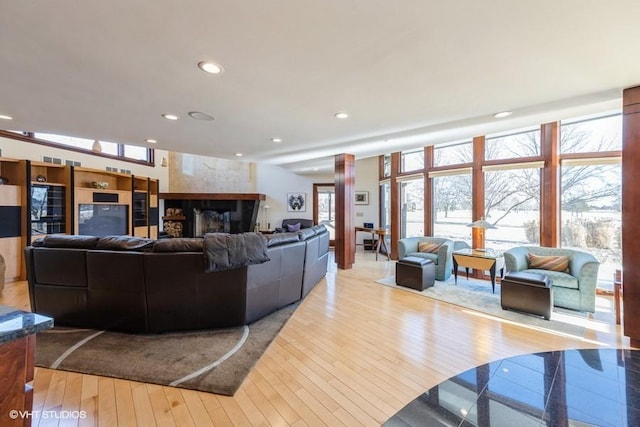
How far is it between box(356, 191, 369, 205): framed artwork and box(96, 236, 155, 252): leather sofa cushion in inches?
240

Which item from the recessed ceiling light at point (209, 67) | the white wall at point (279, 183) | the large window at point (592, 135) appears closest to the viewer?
the recessed ceiling light at point (209, 67)

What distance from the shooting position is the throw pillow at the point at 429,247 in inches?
206

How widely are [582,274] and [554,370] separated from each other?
2088 mm

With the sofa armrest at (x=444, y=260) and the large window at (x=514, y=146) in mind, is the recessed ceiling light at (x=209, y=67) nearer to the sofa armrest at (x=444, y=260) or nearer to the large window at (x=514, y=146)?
the sofa armrest at (x=444, y=260)

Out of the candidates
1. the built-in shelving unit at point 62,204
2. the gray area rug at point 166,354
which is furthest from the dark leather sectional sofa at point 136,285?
the built-in shelving unit at point 62,204

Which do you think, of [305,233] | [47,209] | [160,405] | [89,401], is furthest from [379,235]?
[47,209]

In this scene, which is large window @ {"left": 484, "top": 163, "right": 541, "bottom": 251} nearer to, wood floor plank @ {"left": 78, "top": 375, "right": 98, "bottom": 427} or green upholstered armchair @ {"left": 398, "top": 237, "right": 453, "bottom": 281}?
green upholstered armchair @ {"left": 398, "top": 237, "right": 453, "bottom": 281}

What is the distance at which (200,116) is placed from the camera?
3.29m

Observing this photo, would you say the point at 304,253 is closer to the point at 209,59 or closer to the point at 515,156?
the point at 209,59

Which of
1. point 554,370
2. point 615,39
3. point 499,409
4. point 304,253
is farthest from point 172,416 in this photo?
point 615,39

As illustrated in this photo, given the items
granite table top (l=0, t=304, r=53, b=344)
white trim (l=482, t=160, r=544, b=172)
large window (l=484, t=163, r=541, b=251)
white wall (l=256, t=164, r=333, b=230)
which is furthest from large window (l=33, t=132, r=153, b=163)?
large window (l=484, t=163, r=541, b=251)

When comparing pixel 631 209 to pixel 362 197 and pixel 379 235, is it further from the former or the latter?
pixel 362 197

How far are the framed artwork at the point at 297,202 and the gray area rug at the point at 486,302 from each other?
14.4 feet

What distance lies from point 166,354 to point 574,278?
15.5ft
